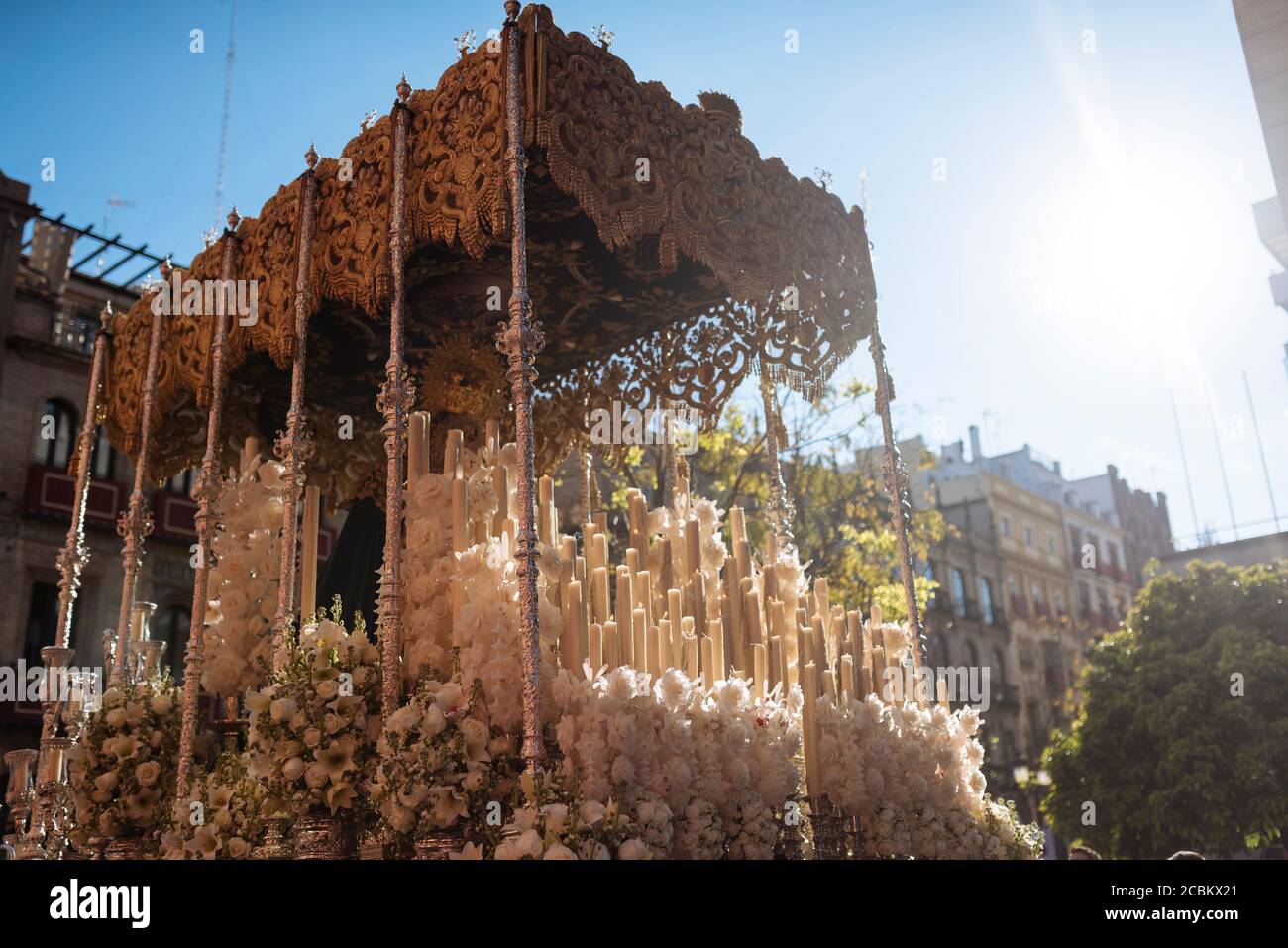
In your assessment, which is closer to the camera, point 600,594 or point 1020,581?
point 600,594

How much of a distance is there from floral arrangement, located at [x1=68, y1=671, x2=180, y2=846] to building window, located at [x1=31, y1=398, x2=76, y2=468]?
1493 cm

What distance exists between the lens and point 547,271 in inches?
250

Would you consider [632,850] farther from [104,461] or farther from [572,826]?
[104,461]

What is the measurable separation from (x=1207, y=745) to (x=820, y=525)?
21.6 feet

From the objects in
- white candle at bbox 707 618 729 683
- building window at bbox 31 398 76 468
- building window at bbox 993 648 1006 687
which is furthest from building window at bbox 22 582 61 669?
building window at bbox 993 648 1006 687

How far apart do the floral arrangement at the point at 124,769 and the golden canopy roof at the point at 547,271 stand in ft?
6.61

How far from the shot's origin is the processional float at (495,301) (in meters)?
4.82

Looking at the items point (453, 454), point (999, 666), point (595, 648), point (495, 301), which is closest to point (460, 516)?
point (453, 454)

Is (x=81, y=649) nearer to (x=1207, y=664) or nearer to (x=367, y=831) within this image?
(x=367, y=831)

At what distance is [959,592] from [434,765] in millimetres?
32184

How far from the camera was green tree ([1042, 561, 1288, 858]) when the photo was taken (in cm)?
1502

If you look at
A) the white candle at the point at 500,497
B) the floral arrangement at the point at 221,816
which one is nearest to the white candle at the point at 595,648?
the white candle at the point at 500,497

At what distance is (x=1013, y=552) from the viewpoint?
37.2 metres

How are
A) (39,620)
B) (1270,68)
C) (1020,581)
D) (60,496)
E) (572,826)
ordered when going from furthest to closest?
1. (1020,581)
2. (60,496)
3. (39,620)
4. (1270,68)
5. (572,826)
